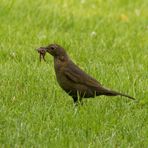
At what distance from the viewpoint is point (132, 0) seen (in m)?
12.7

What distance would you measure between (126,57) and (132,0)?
3.62 meters

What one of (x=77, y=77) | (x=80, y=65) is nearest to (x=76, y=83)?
(x=77, y=77)

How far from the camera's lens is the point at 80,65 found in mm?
8734

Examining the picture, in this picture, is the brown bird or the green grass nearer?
the green grass

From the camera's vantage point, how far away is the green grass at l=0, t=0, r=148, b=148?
20.3 ft

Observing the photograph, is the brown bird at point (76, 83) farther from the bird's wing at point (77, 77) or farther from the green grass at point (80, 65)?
the green grass at point (80, 65)

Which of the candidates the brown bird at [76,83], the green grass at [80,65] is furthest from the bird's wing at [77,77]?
the green grass at [80,65]

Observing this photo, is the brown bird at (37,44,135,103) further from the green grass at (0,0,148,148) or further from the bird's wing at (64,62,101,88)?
the green grass at (0,0,148,148)

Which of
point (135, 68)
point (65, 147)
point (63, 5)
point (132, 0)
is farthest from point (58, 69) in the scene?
point (132, 0)

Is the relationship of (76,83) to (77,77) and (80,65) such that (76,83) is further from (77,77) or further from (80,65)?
(80,65)

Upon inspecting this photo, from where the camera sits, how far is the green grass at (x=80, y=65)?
20.3 feet

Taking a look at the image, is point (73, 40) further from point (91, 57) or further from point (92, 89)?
point (92, 89)

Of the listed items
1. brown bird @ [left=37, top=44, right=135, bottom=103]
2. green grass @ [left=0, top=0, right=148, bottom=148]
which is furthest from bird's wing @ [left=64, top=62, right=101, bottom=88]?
green grass @ [left=0, top=0, right=148, bottom=148]

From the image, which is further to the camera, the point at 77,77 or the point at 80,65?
the point at 80,65
